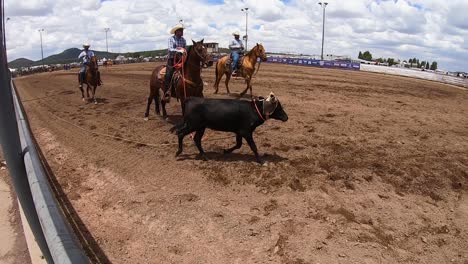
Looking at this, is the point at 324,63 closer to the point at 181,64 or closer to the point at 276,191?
the point at 181,64

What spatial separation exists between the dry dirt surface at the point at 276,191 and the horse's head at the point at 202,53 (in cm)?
192

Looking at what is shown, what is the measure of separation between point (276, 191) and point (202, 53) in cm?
479

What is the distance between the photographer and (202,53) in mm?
10586

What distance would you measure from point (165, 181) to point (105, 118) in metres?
6.75

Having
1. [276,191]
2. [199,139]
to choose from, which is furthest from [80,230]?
[199,139]

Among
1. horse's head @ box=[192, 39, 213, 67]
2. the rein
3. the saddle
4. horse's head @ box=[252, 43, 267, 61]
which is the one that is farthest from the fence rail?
horse's head @ box=[252, 43, 267, 61]

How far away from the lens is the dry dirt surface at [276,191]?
5.66m

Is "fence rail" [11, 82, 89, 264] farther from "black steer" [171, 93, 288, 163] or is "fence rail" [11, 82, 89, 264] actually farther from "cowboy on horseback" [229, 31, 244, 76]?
"cowboy on horseback" [229, 31, 244, 76]

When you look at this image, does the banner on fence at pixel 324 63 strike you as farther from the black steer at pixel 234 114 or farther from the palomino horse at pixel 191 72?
the black steer at pixel 234 114

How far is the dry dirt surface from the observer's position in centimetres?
566

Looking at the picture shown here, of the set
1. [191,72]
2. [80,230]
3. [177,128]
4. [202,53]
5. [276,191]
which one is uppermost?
[202,53]

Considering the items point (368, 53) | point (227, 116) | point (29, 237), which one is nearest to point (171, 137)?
point (227, 116)

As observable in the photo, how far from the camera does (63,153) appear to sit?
1020 centimetres

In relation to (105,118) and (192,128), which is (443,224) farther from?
(105,118)
